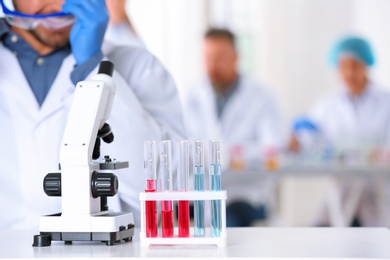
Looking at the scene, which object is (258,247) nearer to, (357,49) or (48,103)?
(48,103)

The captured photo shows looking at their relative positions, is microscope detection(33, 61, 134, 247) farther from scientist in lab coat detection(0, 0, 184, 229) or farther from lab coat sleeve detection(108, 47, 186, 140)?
lab coat sleeve detection(108, 47, 186, 140)

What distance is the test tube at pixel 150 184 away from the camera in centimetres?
163

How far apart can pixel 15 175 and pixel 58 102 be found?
209 millimetres

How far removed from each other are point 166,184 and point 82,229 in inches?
7.3

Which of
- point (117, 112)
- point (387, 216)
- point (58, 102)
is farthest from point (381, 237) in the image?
point (387, 216)

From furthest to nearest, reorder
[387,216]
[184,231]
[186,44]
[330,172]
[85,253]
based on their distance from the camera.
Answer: [186,44], [387,216], [330,172], [184,231], [85,253]

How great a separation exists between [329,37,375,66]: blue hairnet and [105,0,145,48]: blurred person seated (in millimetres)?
2815

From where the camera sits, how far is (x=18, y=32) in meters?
2.19

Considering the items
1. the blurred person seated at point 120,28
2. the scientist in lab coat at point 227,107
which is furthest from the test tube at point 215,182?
the scientist in lab coat at point 227,107

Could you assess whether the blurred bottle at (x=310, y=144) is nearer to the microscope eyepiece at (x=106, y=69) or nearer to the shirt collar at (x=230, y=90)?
the shirt collar at (x=230, y=90)

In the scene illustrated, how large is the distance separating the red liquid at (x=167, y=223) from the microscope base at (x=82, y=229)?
85 millimetres

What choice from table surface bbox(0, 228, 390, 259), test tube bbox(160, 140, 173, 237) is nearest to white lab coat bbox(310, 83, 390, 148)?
table surface bbox(0, 228, 390, 259)

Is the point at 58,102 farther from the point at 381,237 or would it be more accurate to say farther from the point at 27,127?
the point at 381,237

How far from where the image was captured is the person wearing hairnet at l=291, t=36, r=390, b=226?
4797 mm
